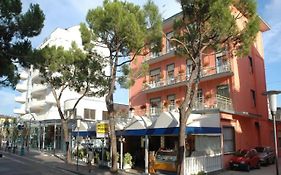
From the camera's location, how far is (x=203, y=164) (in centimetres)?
2011

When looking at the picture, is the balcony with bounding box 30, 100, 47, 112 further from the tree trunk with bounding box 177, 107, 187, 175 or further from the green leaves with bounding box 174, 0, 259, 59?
the tree trunk with bounding box 177, 107, 187, 175

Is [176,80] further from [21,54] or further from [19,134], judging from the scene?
[19,134]

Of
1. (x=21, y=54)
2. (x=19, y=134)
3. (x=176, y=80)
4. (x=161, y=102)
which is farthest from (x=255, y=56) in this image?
(x=19, y=134)

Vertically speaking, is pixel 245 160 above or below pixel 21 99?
below

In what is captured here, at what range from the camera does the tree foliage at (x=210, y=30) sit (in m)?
16.2

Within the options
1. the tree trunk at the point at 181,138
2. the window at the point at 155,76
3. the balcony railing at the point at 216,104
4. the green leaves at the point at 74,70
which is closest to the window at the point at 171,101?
the window at the point at 155,76

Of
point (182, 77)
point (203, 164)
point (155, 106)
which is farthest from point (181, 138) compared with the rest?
point (155, 106)

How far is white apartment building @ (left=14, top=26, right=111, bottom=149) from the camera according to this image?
42844mm

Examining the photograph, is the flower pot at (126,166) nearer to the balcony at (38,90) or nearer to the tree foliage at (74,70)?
the tree foliage at (74,70)

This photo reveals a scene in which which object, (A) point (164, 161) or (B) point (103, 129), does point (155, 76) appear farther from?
(A) point (164, 161)

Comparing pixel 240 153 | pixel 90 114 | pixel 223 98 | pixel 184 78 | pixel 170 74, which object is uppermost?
pixel 170 74

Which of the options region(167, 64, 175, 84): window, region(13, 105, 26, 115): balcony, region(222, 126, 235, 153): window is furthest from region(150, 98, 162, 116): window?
region(13, 105, 26, 115): balcony

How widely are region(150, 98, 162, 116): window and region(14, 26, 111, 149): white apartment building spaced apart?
8.32m

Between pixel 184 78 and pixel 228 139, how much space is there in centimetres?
795
